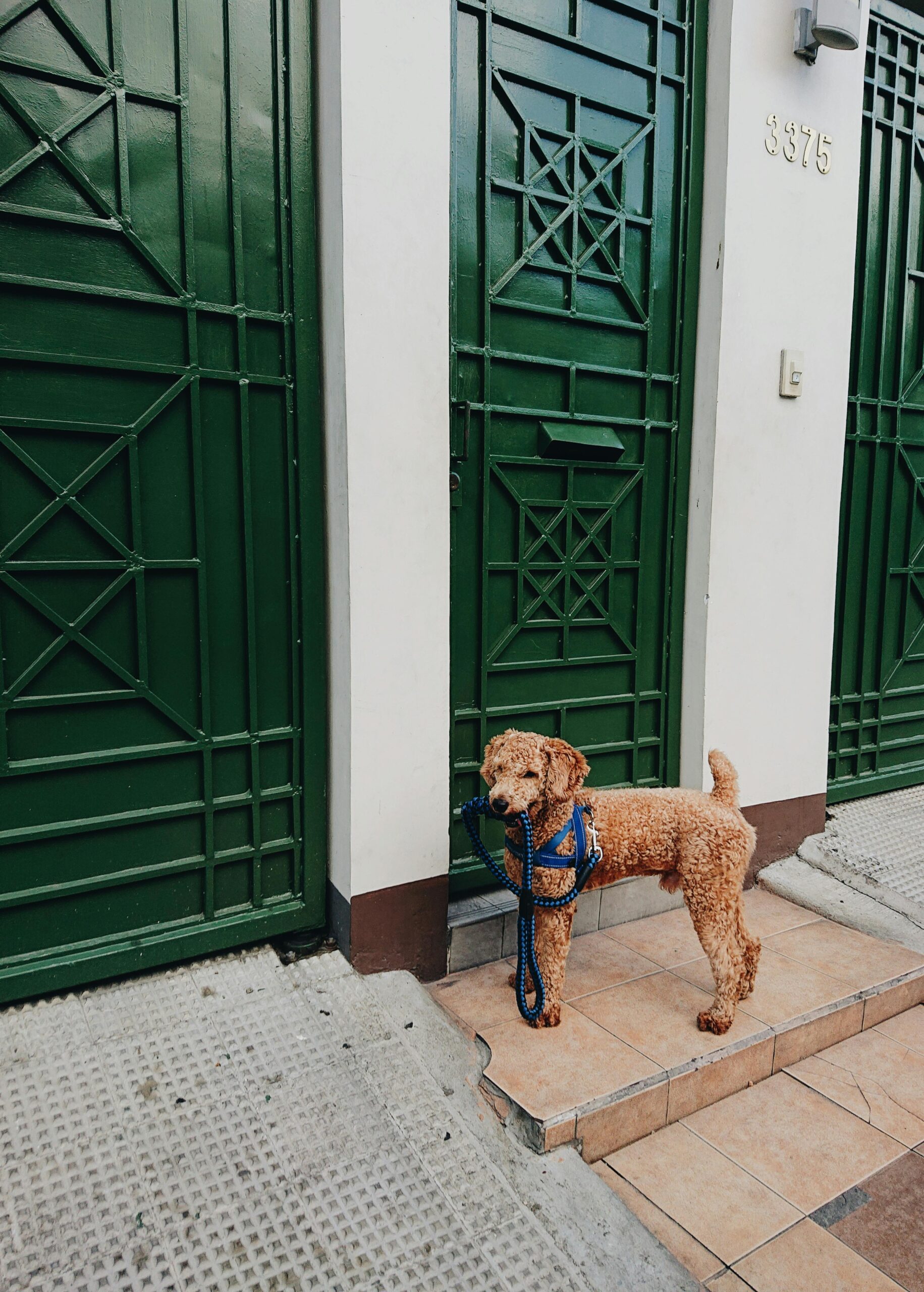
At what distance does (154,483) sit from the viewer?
9.92 ft

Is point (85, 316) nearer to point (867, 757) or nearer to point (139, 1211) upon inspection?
point (139, 1211)

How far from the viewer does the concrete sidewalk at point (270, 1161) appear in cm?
216

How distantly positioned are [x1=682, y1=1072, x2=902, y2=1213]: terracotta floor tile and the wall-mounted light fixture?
4893 millimetres

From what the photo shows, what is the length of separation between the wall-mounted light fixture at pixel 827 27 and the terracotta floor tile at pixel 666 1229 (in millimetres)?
5143

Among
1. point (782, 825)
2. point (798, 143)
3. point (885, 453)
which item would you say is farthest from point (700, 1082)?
point (798, 143)

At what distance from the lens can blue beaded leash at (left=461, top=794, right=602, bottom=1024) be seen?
3094 millimetres

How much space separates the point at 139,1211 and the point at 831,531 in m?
4.49

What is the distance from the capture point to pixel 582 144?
12.6ft

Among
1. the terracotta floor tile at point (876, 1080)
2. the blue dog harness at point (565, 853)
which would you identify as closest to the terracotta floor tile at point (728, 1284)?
the terracotta floor tile at point (876, 1080)

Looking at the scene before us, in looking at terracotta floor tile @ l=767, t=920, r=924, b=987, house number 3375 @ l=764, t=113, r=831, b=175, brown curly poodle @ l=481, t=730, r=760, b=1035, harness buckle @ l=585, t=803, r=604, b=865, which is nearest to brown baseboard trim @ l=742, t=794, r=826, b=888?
terracotta floor tile @ l=767, t=920, r=924, b=987

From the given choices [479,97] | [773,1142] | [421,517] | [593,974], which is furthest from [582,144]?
[773,1142]

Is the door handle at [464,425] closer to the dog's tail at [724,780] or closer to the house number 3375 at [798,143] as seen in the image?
the dog's tail at [724,780]

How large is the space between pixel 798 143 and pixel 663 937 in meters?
4.16

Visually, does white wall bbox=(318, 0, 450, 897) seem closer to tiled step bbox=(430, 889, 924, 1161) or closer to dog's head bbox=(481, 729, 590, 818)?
dog's head bbox=(481, 729, 590, 818)
